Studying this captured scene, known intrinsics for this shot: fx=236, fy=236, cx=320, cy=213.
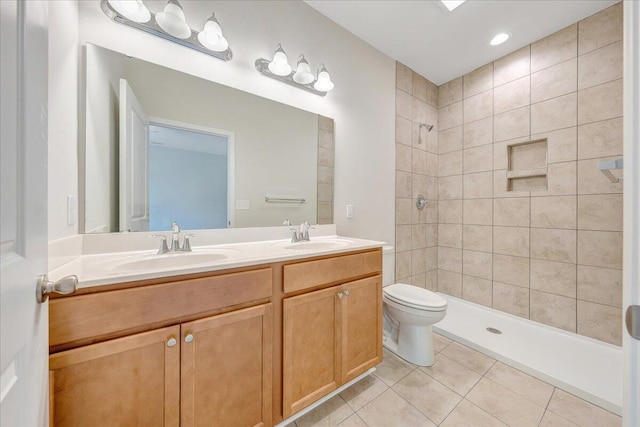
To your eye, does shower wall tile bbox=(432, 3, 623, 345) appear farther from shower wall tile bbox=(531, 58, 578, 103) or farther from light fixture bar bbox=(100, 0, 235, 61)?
light fixture bar bbox=(100, 0, 235, 61)

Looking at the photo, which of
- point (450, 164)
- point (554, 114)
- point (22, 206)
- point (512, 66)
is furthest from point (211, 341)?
point (512, 66)

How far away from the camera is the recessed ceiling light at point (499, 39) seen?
6.47ft

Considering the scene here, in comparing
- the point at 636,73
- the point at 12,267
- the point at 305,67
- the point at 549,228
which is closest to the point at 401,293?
the point at 549,228

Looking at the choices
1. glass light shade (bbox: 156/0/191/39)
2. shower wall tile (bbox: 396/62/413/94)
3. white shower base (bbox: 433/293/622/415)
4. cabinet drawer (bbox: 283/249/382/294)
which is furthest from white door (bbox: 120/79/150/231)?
white shower base (bbox: 433/293/622/415)

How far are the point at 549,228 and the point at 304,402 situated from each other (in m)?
2.35

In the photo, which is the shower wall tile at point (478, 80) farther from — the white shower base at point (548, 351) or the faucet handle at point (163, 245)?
the faucet handle at point (163, 245)

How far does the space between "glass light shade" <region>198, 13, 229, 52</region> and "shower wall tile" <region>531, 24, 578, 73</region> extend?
8.41ft

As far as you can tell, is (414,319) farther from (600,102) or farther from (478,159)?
(600,102)

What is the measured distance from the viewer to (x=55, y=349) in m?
0.67

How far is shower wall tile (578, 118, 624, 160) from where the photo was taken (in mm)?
1692

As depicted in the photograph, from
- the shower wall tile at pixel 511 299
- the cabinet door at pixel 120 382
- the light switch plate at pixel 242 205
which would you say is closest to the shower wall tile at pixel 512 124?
the shower wall tile at pixel 511 299

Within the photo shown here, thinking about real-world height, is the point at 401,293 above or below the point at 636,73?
below

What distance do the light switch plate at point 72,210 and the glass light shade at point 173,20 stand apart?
914 millimetres

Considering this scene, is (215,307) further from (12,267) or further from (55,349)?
(12,267)
